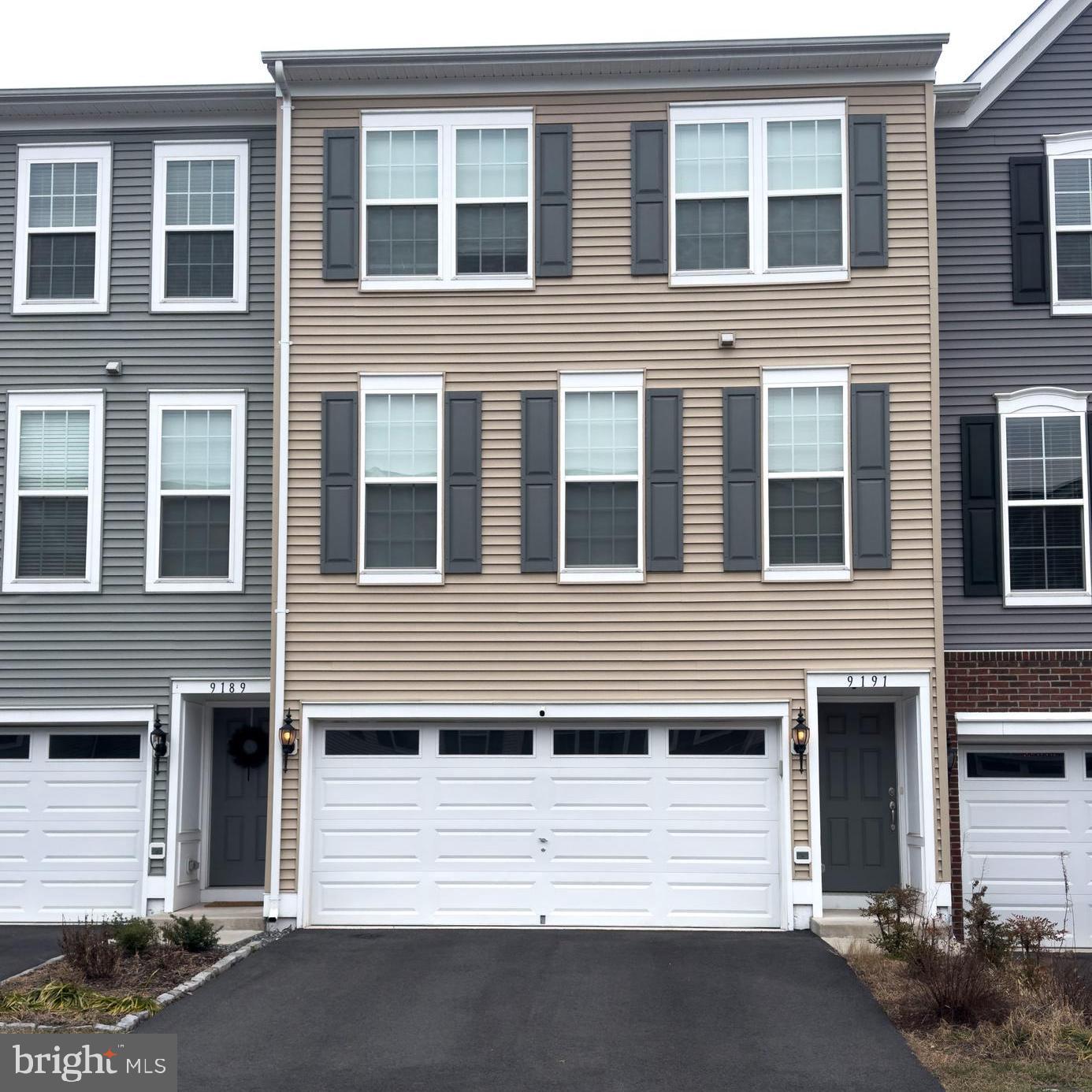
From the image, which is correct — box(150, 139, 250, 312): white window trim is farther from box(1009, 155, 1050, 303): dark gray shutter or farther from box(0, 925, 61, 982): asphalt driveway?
box(1009, 155, 1050, 303): dark gray shutter

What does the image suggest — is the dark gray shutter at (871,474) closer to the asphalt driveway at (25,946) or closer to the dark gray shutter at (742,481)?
the dark gray shutter at (742,481)

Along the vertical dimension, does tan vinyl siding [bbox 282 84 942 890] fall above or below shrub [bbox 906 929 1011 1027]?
above

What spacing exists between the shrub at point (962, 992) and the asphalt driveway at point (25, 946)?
7.47 m

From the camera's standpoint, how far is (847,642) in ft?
45.5

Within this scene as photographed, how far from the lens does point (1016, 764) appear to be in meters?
14.5

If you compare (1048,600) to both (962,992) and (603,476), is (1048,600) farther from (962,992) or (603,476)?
(962,992)

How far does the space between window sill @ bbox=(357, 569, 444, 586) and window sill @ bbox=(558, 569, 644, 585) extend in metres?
1.25

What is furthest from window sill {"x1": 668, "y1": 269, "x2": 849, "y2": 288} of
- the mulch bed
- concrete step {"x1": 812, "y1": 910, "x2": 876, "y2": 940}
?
the mulch bed

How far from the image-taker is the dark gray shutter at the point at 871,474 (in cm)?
1386

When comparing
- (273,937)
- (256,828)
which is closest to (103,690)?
(256,828)

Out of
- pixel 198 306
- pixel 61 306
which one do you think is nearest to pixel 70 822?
pixel 61 306

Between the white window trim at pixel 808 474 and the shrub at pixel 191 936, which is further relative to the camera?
the white window trim at pixel 808 474

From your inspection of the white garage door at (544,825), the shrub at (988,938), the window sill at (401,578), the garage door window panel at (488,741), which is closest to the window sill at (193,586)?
the window sill at (401,578)

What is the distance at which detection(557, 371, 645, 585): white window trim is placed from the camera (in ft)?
46.2
